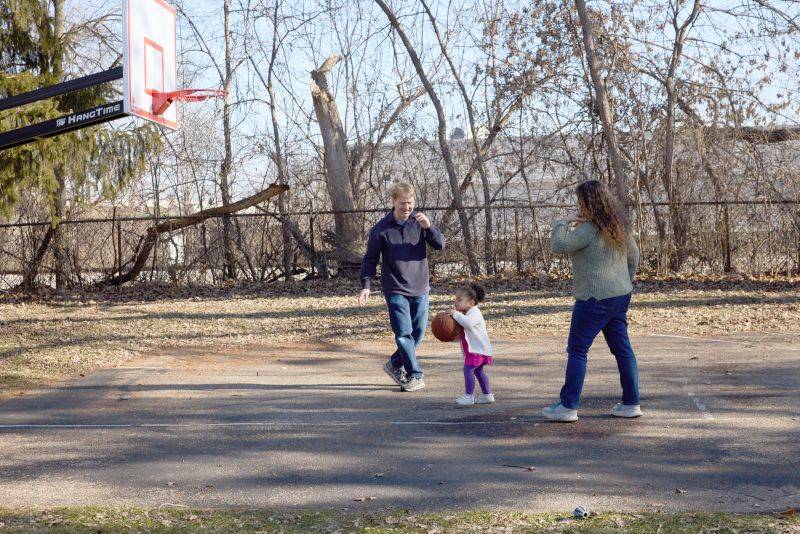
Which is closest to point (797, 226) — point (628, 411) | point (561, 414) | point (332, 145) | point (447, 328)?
point (332, 145)

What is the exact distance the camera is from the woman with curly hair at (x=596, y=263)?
663 centimetres

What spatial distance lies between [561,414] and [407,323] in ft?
5.98

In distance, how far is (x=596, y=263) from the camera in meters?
6.68

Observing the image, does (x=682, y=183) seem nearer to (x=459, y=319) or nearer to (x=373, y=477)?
(x=459, y=319)

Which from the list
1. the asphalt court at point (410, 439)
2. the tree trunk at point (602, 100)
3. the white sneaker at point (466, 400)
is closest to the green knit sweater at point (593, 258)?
the asphalt court at point (410, 439)

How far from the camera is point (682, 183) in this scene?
19.7 metres

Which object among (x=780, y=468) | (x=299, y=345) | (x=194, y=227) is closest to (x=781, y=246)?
(x=299, y=345)

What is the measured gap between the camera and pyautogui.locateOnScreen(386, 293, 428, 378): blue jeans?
816cm

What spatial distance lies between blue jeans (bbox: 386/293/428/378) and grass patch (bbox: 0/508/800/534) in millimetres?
3321

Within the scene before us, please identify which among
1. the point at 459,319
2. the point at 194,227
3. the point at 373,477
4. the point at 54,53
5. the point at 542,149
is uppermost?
the point at 54,53

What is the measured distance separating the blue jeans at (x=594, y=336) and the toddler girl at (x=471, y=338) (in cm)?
95

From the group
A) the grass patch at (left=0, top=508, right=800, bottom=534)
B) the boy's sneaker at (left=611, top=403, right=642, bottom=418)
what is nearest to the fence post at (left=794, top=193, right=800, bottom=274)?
the boy's sneaker at (left=611, top=403, right=642, bottom=418)

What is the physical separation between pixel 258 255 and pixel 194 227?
1.63 meters

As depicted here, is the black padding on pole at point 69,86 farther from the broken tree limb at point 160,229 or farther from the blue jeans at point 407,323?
the broken tree limb at point 160,229
